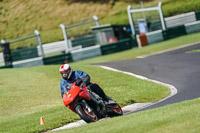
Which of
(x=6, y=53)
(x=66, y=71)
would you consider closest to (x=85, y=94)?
(x=66, y=71)

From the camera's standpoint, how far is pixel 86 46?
36.9m

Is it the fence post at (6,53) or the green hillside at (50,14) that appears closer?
the fence post at (6,53)

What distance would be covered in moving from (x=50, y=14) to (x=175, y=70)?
45.6 m

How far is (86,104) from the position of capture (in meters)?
11.4

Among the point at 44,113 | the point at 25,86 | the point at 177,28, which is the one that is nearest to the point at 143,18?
the point at 177,28

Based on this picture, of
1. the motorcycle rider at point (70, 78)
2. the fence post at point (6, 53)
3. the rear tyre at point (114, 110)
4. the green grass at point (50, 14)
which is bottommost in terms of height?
the rear tyre at point (114, 110)

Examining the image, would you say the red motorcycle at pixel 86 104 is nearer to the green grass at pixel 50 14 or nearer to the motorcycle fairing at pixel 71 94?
the motorcycle fairing at pixel 71 94

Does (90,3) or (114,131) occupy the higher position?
(90,3)

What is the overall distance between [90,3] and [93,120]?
179ft

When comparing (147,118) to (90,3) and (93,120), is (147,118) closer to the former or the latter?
(93,120)

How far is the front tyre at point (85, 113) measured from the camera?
36.9ft

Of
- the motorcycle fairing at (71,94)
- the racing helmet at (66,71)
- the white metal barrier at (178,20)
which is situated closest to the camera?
the motorcycle fairing at (71,94)

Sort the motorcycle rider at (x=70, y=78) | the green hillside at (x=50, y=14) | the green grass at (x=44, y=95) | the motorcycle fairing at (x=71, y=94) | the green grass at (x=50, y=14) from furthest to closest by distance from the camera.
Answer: the green hillside at (x=50, y=14) < the green grass at (x=50, y=14) < the green grass at (x=44, y=95) < the motorcycle rider at (x=70, y=78) < the motorcycle fairing at (x=71, y=94)

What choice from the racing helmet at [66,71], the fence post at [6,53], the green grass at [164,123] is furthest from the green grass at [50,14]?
the green grass at [164,123]
